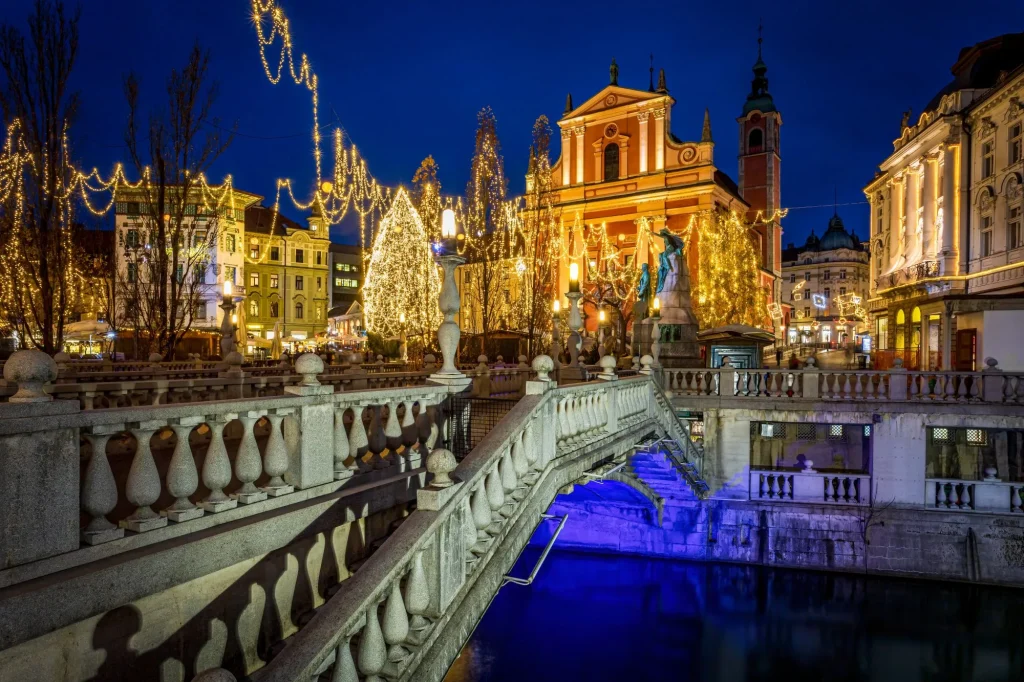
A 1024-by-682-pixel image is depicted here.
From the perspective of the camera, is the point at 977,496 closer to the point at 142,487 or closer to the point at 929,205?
the point at 142,487

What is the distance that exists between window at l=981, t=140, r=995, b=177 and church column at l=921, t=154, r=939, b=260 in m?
3.09

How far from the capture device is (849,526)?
1616cm

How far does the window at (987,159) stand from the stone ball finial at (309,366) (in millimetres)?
35059

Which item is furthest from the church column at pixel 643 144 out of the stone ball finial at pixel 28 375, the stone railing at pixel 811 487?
the stone ball finial at pixel 28 375

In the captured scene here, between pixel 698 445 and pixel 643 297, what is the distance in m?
10.7

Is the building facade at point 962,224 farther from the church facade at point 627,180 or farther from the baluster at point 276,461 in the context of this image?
the baluster at point 276,461

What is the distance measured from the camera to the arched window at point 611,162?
139ft

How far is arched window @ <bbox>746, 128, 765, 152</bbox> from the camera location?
60.5m

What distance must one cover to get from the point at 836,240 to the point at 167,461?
97191 mm

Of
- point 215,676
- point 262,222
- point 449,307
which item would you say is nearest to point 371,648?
point 215,676

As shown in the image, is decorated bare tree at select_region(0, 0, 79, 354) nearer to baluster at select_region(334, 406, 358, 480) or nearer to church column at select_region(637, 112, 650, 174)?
baluster at select_region(334, 406, 358, 480)

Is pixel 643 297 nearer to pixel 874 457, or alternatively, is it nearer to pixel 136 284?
pixel 874 457

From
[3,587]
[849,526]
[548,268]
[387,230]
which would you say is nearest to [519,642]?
[849,526]

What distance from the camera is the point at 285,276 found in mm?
58781
